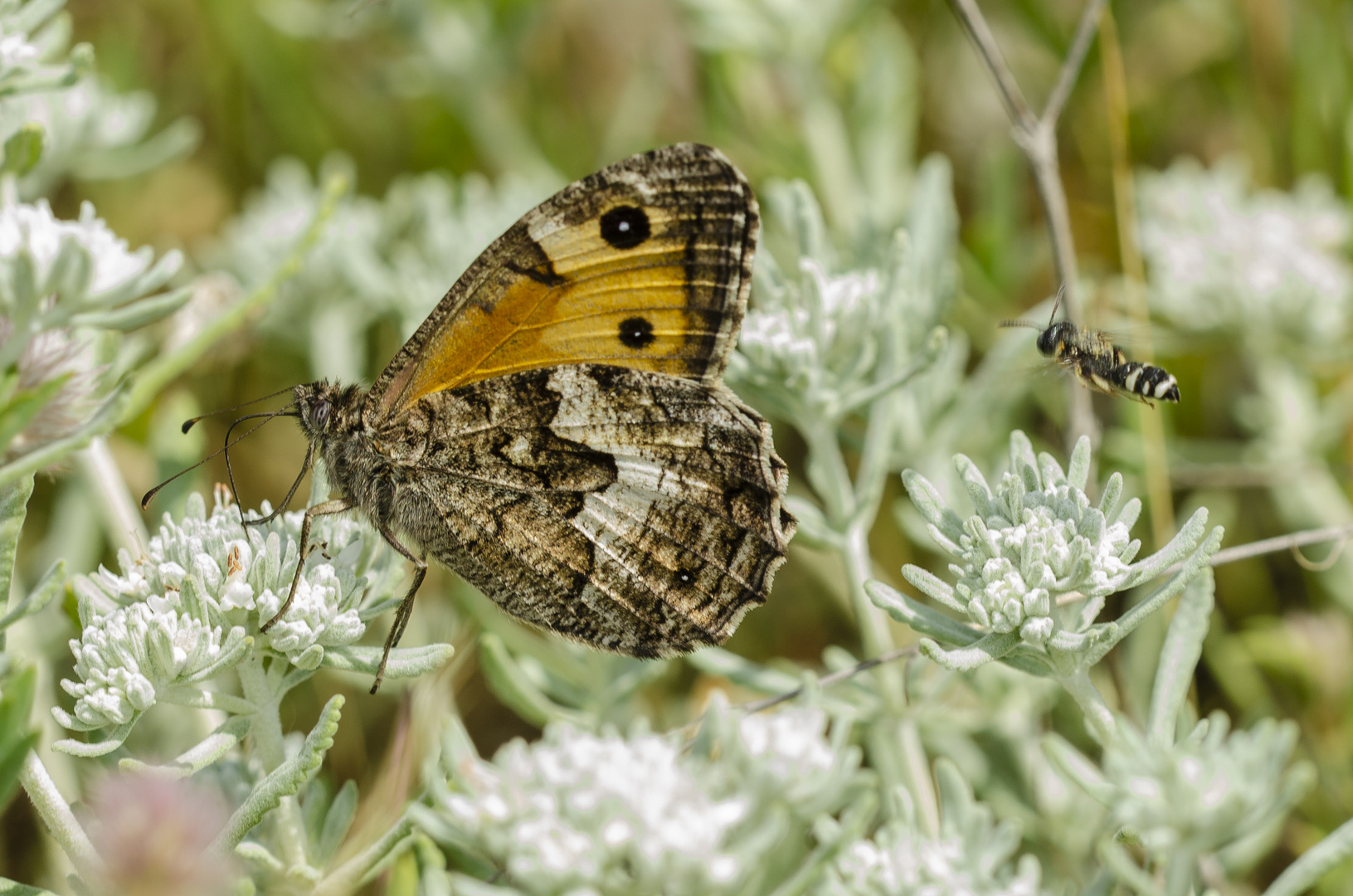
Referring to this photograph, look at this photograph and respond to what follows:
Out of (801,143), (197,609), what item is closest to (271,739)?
(197,609)

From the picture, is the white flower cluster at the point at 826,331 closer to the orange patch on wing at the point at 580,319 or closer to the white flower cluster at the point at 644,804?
the orange patch on wing at the point at 580,319

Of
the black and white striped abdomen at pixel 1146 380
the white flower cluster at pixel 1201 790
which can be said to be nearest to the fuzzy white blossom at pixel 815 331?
the black and white striped abdomen at pixel 1146 380

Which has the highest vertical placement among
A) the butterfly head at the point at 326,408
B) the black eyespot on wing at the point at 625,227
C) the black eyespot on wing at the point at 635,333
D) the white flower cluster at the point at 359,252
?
the white flower cluster at the point at 359,252

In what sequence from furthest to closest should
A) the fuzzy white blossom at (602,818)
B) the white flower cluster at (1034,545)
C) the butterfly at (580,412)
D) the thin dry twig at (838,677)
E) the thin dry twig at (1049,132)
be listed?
the thin dry twig at (1049,132) < the butterfly at (580,412) < the thin dry twig at (838,677) < the white flower cluster at (1034,545) < the fuzzy white blossom at (602,818)

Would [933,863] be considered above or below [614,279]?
below

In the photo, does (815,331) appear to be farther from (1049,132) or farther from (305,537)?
(305,537)

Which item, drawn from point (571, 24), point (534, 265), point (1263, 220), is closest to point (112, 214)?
point (571, 24)

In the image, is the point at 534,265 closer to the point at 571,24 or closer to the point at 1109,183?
the point at 1109,183
